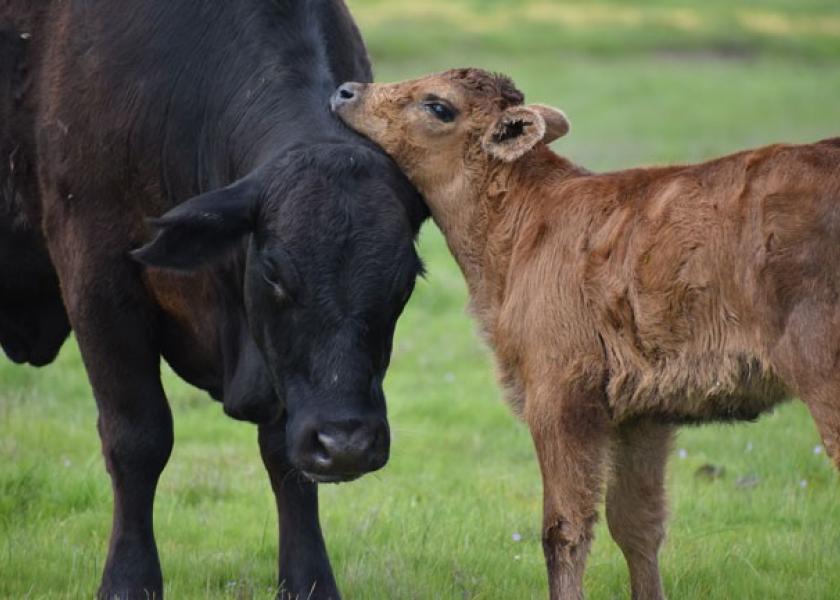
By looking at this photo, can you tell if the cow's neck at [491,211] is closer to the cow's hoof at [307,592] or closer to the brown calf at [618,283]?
the brown calf at [618,283]

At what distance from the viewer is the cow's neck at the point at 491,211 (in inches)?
245

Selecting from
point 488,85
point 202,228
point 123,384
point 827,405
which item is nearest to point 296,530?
point 123,384

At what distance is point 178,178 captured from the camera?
6156 millimetres

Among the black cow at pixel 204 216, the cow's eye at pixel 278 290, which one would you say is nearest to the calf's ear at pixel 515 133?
the black cow at pixel 204 216

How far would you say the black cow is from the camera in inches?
212

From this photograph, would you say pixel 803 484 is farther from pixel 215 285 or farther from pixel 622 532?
pixel 215 285

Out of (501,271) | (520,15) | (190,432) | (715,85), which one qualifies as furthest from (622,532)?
(520,15)

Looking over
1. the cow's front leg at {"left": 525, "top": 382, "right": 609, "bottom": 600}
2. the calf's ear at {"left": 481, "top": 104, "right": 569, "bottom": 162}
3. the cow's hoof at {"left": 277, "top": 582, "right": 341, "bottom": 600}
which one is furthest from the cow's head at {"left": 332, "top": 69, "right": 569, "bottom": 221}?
the cow's hoof at {"left": 277, "top": 582, "right": 341, "bottom": 600}

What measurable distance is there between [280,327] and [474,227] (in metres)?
1.22

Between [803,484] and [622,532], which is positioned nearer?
[622,532]

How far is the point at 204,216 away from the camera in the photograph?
546cm

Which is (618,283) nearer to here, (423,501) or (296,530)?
(296,530)

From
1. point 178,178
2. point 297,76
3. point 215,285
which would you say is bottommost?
point 215,285

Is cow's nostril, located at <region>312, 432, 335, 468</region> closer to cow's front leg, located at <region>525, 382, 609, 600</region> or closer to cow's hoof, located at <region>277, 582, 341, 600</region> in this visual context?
cow's front leg, located at <region>525, 382, 609, 600</region>
